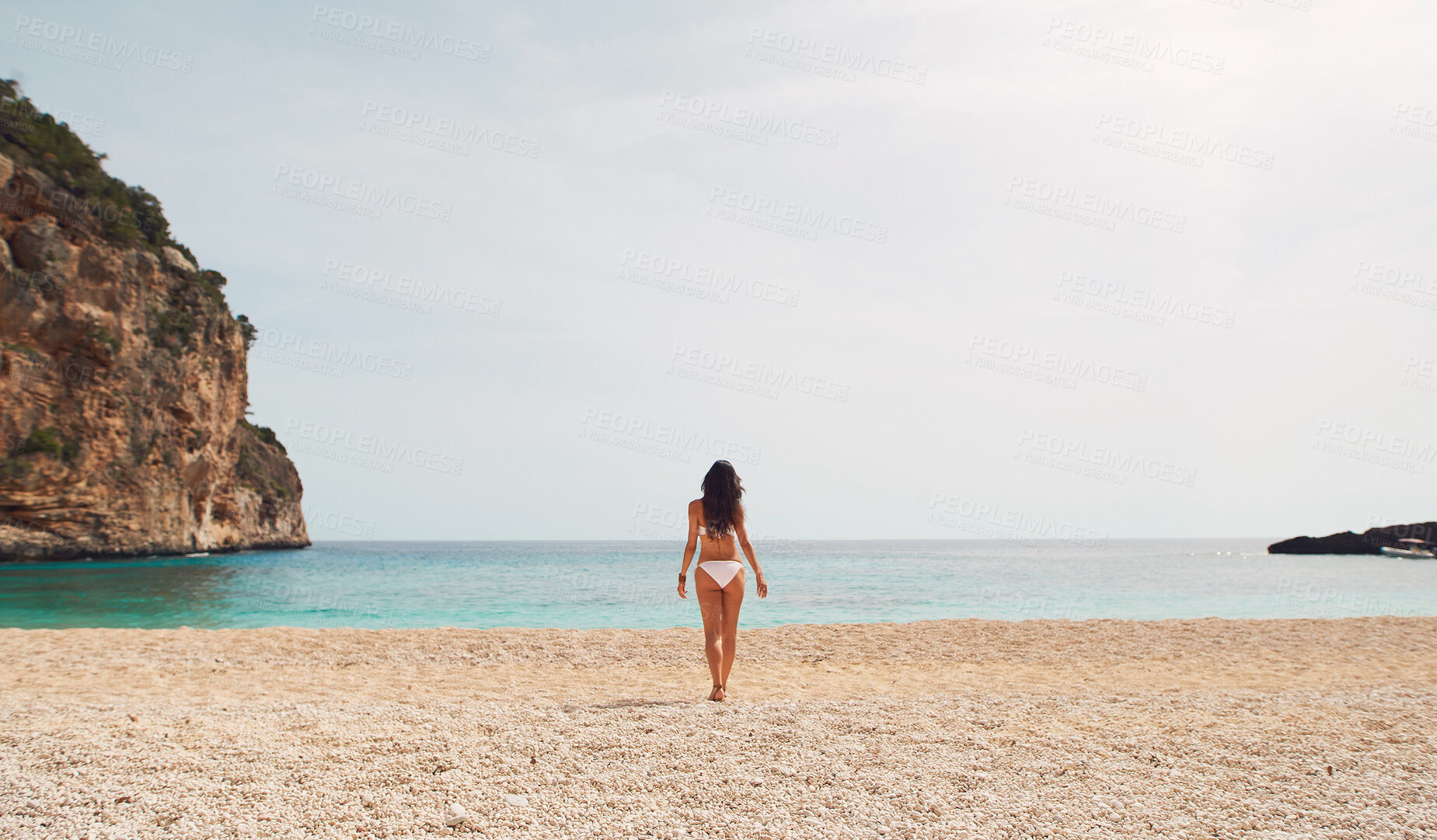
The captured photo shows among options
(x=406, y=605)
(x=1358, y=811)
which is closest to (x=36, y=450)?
(x=406, y=605)

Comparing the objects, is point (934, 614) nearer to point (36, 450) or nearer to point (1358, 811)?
point (1358, 811)

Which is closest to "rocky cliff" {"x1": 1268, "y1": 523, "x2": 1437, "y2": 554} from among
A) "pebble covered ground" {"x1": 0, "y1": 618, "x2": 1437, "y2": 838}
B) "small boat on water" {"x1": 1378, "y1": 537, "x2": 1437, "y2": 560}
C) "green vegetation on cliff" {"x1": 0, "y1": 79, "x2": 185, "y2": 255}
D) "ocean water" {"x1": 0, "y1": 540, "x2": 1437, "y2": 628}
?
"small boat on water" {"x1": 1378, "y1": 537, "x2": 1437, "y2": 560}

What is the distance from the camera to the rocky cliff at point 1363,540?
65312 millimetres

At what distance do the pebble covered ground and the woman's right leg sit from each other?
0.37m

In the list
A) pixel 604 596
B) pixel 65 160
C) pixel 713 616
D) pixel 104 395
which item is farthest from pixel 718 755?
pixel 65 160

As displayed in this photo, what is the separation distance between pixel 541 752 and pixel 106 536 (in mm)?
45080

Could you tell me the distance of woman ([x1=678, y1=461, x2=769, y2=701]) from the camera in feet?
22.2

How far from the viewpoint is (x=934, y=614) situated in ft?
61.8

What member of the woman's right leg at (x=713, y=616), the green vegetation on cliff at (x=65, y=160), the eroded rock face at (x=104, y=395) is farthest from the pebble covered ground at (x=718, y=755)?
the green vegetation on cliff at (x=65, y=160)

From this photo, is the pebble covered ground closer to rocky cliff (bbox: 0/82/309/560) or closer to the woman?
the woman

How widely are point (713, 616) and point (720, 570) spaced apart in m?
0.48

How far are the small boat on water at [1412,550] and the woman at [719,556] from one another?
247 ft

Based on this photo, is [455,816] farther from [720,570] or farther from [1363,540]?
[1363,540]

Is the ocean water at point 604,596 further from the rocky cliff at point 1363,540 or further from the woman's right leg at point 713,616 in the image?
the rocky cliff at point 1363,540
